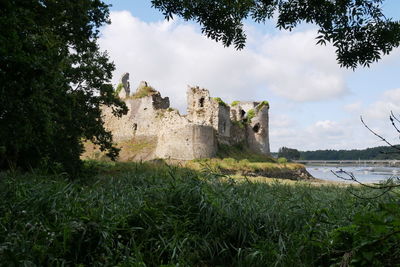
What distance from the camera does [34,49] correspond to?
25.7 ft

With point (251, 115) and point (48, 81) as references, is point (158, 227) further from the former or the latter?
point (251, 115)

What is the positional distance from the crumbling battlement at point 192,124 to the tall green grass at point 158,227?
20.4 metres

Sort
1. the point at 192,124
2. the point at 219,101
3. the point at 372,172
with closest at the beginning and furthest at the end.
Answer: the point at 372,172 < the point at 192,124 < the point at 219,101

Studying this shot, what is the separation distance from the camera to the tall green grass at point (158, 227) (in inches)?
155

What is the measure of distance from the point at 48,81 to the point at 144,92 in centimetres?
2707

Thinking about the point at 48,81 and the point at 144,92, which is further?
the point at 144,92

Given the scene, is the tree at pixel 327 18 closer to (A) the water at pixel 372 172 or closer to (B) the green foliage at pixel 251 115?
(A) the water at pixel 372 172

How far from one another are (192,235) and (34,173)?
3.44 meters

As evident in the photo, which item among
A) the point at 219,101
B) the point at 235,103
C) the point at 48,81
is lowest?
the point at 48,81

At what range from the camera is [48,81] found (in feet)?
27.1

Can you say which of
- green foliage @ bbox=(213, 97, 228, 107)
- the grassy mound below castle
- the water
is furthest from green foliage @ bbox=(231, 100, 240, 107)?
the water

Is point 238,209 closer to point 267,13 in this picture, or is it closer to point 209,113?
point 267,13

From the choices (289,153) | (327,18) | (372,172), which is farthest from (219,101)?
(289,153)

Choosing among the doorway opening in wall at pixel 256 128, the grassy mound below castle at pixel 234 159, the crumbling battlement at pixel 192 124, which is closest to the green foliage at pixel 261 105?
the crumbling battlement at pixel 192 124
